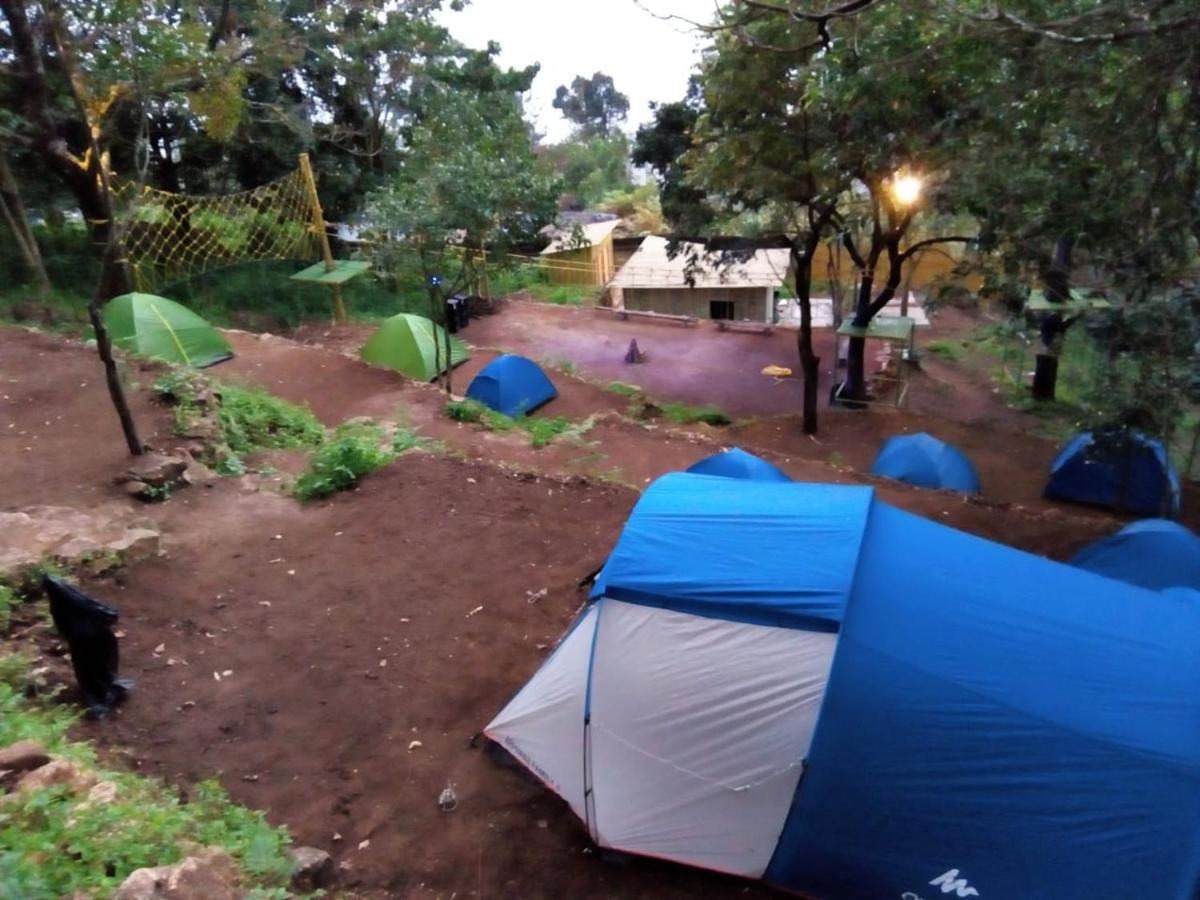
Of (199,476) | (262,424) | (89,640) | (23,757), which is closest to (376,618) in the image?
(89,640)

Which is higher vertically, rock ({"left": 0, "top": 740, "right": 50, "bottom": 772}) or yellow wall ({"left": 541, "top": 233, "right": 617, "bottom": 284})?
yellow wall ({"left": 541, "top": 233, "right": 617, "bottom": 284})

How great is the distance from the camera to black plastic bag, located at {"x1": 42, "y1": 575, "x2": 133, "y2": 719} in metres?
4.16

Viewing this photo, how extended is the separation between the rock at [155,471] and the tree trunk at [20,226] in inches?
326

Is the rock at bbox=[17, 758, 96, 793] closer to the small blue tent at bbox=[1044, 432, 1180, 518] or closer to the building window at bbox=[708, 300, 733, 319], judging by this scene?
the small blue tent at bbox=[1044, 432, 1180, 518]

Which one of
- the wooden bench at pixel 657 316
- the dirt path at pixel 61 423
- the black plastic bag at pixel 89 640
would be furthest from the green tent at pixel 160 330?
the wooden bench at pixel 657 316

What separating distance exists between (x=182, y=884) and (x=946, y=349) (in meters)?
20.4

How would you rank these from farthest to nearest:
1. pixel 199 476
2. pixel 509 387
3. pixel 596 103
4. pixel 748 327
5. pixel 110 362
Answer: pixel 596 103 < pixel 748 327 < pixel 509 387 < pixel 199 476 < pixel 110 362

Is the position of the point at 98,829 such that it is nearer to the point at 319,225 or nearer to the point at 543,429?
the point at 543,429

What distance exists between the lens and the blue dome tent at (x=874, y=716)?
3443mm

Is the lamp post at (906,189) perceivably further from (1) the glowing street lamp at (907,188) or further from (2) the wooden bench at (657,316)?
(2) the wooden bench at (657,316)

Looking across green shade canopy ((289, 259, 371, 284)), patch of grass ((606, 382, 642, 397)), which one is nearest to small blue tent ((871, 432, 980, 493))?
patch of grass ((606, 382, 642, 397))

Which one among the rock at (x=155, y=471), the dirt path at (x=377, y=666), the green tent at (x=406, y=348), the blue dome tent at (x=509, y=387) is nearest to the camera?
the dirt path at (x=377, y=666)

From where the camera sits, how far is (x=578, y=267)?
90.9 ft

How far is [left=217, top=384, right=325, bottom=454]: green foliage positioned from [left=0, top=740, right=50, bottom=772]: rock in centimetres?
546
